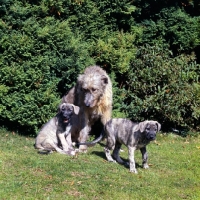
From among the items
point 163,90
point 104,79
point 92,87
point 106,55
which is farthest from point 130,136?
point 106,55

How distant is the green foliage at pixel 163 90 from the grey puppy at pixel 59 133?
298cm

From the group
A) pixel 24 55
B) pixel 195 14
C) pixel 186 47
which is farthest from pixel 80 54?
pixel 195 14

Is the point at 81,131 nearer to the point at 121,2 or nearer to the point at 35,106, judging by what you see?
the point at 35,106

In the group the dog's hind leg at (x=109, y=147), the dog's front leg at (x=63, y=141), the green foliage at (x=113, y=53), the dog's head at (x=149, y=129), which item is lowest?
the dog's front leg at (x=63, y=141)

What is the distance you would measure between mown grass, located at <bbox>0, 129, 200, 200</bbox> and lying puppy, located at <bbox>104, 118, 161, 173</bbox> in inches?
12.4

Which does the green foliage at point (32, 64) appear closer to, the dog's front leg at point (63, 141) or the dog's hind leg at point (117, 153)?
the dog's front leg at point (63, 141)

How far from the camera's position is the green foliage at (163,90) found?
13.7 m

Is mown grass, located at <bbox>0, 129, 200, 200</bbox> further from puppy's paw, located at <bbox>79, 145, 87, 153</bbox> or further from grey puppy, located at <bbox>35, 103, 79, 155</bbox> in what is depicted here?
grey puppy, located at <bbox>35, 103, 79, 155</bbox>

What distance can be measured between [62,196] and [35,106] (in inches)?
172

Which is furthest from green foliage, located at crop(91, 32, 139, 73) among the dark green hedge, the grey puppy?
the grey puppy

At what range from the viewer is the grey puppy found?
438 inches

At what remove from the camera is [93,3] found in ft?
48.3

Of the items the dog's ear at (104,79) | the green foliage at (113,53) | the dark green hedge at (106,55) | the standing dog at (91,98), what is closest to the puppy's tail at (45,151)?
the standing dog at (91,98)

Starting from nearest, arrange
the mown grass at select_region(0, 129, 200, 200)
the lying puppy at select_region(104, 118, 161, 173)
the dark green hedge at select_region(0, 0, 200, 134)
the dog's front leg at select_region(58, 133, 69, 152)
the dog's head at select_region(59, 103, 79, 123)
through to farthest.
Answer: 1. the mown grass at select_region(0, 129, 200, 200)
2. the lying puppy at select_region(104, 118, 161, 173)
3. the dog's head at select_region(59, 103, 79, 123)
4. the dog's front leg at select_region(58, 133, 69, 152)
5. the dark green hedge at select_region(0, 0, 200, 134)
